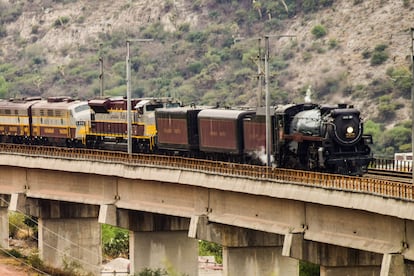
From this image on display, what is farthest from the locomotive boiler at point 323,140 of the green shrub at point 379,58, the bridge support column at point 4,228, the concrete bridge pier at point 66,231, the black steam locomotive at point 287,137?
the green shrub at point 379,58

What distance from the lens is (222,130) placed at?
68.8 metres

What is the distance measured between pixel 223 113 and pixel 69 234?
54.2ft

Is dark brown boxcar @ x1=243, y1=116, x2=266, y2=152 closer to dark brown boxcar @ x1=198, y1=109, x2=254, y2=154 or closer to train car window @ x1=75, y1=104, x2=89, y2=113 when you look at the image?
dark brown boxcar @ x1=198, y1=109, x2=254, y2=154

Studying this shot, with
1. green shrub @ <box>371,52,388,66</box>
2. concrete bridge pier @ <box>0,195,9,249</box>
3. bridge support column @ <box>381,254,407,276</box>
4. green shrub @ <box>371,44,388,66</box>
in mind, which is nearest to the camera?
bridge support column @ <box>381,254,407,276</box>

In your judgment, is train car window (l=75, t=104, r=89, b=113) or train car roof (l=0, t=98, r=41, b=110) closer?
train car window (l=75, t=104, r=89, b=113)

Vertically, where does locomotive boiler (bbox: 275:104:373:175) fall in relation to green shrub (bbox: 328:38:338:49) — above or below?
below

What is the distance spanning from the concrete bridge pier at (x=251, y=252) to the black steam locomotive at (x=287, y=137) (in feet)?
11.7

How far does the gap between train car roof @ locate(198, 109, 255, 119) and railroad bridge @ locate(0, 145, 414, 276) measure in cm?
316

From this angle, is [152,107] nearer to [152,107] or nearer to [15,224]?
[152,107]

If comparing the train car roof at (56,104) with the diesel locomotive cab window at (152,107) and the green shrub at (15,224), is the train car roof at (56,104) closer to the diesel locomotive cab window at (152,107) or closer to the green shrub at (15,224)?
the diesel locomotive cab window at (152,107)

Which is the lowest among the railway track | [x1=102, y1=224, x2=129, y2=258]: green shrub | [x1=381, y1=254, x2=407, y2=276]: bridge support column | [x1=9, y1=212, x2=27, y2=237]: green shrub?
[x1=102, y1=224, x2=129, y2=258]: green shrub

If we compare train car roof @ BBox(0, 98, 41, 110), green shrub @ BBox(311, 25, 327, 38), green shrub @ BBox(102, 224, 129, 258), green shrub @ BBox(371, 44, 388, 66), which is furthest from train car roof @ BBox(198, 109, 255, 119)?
green shrub @ BBox(311, 25, 327, 38)

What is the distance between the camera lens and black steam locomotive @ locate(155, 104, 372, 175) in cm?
5981

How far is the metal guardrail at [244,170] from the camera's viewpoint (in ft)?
168
